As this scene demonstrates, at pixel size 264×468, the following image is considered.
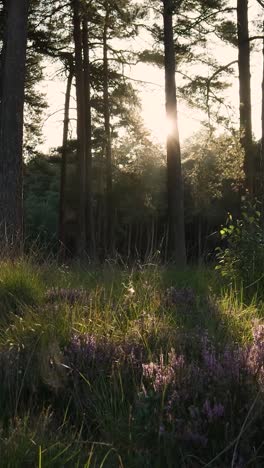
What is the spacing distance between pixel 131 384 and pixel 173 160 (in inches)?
660

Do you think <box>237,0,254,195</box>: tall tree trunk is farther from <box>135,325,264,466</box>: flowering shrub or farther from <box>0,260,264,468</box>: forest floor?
<box>135,325,264,466</box>: flowering shrub

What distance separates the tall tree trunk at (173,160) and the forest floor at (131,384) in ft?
46.3

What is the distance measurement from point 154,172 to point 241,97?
92.2 ft

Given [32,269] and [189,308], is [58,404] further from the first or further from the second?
[32,269]

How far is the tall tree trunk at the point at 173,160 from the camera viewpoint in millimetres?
19906

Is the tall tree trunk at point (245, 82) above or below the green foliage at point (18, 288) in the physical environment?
above

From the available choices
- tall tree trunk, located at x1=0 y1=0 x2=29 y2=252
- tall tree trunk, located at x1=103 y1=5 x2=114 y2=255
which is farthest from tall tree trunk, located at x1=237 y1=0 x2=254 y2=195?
tall tree trunk, located at x1=0 y1=0 x2=29 y2=252

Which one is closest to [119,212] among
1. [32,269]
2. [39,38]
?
[39,38]

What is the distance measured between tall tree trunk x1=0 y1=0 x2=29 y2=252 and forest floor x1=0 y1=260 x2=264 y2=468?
6.42 m

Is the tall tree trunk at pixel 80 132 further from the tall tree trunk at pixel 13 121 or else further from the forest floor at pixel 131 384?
the forest floor at pixel 131 384

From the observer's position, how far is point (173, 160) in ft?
65.8

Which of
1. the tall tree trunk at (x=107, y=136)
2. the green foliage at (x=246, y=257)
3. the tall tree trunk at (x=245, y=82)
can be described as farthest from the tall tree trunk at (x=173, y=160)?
the green foliage at (x=246, y=257)

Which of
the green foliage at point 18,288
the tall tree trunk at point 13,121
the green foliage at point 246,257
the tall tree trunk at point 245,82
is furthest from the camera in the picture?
the tall tree trunk at point 245,82

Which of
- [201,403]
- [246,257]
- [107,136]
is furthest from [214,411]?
[107,136]
